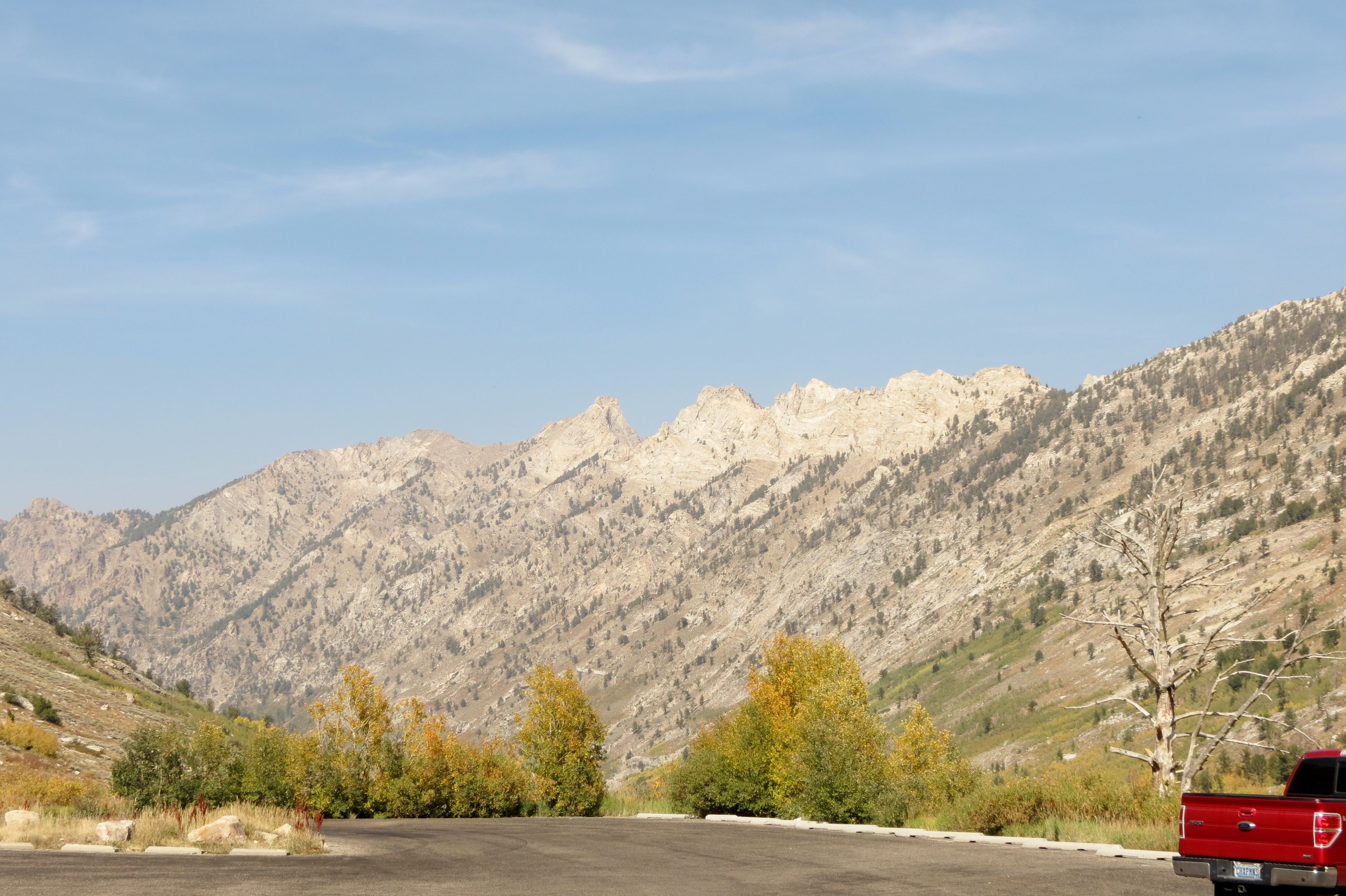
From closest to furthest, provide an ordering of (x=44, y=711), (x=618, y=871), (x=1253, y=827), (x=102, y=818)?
(x=1253, y=827)
(x=618, y=871)
(x=102, y=818)
(x=44, y=711)

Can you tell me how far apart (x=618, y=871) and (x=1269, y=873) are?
1661cm

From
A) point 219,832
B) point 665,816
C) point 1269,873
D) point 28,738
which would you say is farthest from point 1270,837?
point 665,816

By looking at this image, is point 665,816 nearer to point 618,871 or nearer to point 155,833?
point 155,833

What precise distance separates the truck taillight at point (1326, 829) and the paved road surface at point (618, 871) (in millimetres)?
4300

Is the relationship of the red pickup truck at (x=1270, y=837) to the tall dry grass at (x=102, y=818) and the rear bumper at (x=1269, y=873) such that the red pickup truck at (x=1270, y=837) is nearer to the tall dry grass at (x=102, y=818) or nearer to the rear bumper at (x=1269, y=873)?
the rear bumper at (x=1269, y=873)

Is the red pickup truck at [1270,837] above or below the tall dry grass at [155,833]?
above

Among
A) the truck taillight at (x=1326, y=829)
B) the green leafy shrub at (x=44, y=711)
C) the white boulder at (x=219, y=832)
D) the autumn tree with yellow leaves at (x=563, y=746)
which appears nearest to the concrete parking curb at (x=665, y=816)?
the autumn tree with yellow leaves at (x=563, y=746)

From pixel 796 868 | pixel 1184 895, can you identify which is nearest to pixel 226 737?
pixel 796 868

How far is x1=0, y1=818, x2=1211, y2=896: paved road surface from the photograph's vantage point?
77.5 feet

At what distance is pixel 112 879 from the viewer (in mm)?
24484

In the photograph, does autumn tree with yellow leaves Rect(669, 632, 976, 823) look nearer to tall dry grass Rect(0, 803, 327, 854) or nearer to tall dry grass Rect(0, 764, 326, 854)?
tall dry grass Rect(0, 764, 326, 854)

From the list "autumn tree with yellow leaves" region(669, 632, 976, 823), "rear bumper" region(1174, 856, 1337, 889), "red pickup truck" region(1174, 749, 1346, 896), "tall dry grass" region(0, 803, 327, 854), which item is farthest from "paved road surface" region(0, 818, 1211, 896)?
"autumn tree with yellow leaves" region(669, 632, 976, 823)

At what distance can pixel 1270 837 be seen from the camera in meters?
18.8

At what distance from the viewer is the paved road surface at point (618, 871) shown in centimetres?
2361
